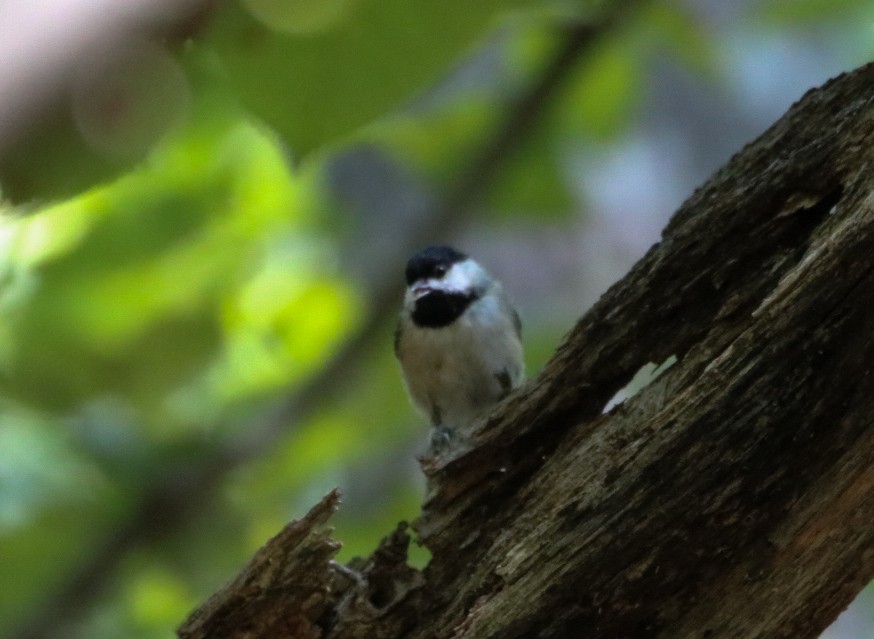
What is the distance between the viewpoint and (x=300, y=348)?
10.0ft

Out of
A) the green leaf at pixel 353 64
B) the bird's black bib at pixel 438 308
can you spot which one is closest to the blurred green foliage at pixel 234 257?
the green leaf at pixel 353 64

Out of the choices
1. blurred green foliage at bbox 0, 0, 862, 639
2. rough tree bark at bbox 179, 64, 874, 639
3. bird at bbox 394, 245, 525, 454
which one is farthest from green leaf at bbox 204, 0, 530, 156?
bird at bbox 394, 245, 525, 454

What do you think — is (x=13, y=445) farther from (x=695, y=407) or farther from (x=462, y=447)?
(x=695, y=407)

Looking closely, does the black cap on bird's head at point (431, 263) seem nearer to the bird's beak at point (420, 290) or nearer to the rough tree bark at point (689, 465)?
the bird's beak at point (420, 290)

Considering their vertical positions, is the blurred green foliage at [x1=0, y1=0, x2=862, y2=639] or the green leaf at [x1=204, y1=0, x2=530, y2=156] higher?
the blurred green foliage at [x1=0, y1=0, x2=862, y2=639]

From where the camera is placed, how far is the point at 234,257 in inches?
105

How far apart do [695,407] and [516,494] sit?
0.43 m

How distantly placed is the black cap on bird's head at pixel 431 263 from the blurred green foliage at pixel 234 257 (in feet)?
0.61

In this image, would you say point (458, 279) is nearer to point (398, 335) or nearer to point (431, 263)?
point (431, 263)

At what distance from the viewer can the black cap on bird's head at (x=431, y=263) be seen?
3408 mm

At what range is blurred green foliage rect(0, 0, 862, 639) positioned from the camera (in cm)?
93

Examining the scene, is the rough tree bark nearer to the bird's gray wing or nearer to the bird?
the bird

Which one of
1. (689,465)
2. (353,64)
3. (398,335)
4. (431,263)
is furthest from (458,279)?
(353,64)

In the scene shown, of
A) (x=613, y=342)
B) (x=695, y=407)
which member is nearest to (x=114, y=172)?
(x=695, y=407)
